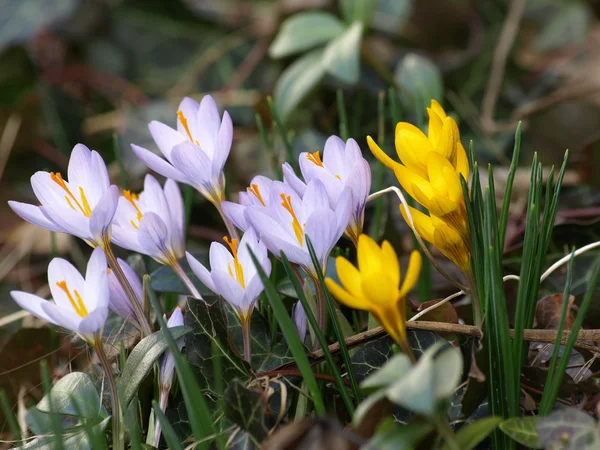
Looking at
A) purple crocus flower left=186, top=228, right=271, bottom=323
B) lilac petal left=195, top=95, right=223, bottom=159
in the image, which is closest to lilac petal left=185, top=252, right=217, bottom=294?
purple crocus flower left=186, top=228, right=271, bottom=323

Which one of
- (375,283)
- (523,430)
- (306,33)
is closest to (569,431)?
(523,430)

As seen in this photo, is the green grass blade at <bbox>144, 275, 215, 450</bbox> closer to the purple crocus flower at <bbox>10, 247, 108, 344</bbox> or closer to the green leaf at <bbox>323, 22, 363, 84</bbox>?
the purple crocus flower at <bbox>10, 247, 108, 344</bbox>

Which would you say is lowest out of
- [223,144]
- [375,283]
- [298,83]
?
[375,283]

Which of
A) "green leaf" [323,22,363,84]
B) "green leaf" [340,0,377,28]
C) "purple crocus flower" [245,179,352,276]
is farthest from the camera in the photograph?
"green leaf" [340,0,377,28]

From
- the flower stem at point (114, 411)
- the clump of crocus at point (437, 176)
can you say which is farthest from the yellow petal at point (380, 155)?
the flower stem at point (114, 411)

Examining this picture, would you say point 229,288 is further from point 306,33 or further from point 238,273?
point 306,33

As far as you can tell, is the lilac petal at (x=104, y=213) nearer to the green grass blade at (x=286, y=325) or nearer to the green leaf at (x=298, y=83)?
the green grass blade at (x=286, y=325)
